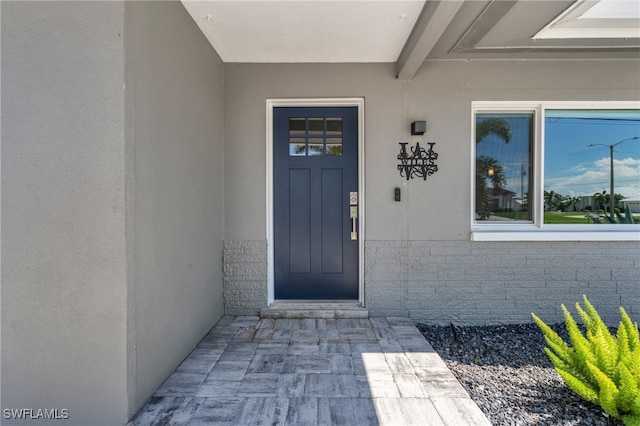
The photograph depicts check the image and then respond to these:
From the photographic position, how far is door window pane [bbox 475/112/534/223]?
3.36m

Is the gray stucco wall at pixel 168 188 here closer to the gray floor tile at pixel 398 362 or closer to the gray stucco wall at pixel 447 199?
the gray stucco wall at pixel 447 199

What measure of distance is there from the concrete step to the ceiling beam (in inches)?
93.9

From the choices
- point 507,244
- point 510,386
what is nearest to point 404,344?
point 510,386

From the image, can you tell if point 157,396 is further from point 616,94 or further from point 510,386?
point 616,94

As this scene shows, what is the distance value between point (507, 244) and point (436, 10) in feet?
7.53

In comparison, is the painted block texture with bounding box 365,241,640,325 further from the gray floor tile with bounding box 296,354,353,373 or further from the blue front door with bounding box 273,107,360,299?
the gray floor tile with bounding box 296,354,353,373

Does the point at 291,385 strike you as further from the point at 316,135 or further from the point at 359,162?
the point at 316,135

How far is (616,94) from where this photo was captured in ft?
10.7

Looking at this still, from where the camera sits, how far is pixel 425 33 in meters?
2.46

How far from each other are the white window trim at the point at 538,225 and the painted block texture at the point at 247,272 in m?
2.18

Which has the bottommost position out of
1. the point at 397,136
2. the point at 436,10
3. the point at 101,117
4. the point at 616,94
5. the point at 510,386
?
the point at 510,386

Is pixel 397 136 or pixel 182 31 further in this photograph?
pixel 397 136

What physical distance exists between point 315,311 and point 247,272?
2.66 feet

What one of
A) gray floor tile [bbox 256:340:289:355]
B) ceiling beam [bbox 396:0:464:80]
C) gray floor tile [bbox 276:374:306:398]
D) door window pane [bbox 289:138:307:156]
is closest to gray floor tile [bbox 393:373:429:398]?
gray floor tile [bbox 276:374:306:398]
